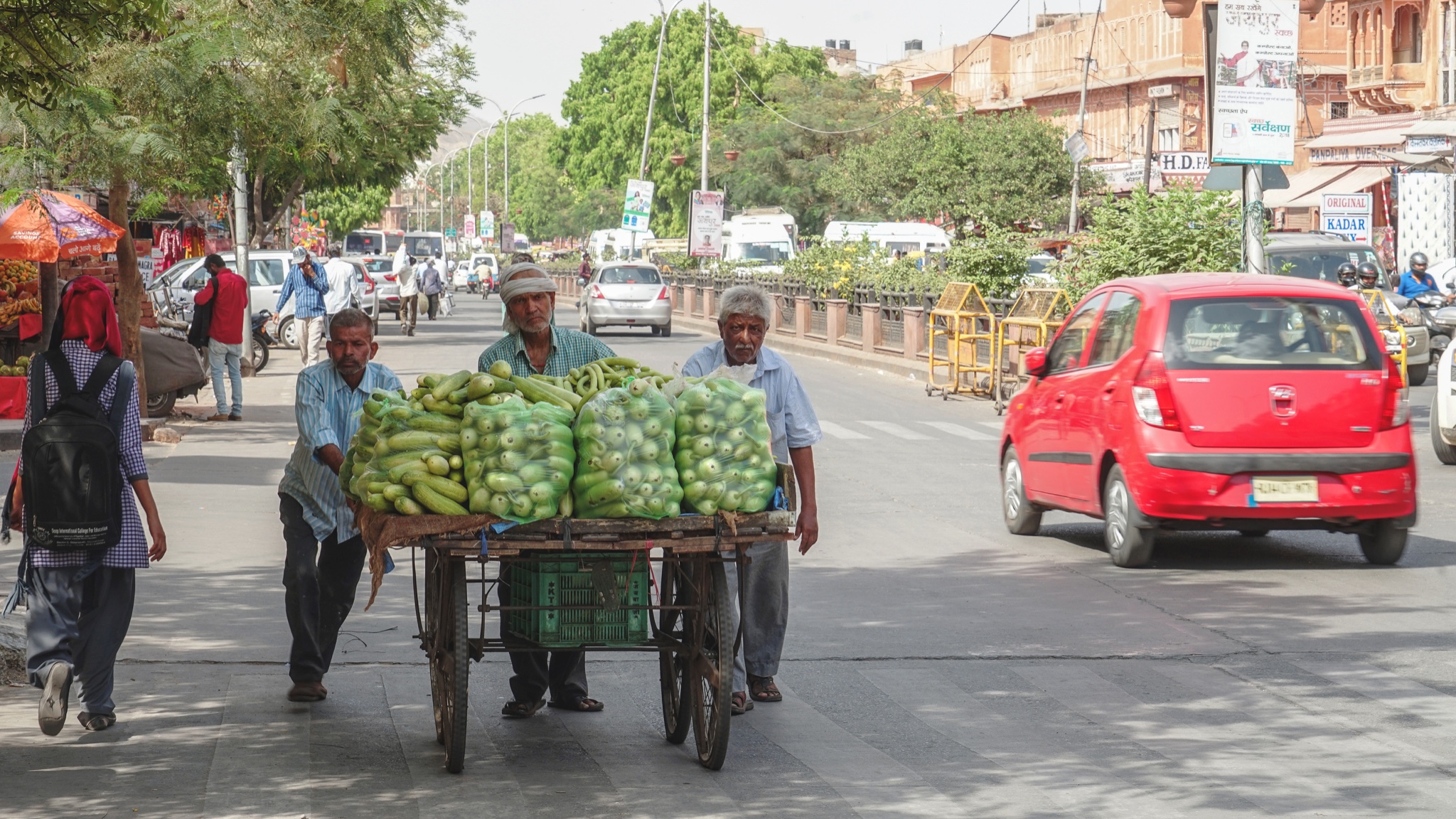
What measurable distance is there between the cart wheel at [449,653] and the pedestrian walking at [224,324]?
1360 cm

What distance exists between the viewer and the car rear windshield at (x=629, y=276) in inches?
1526

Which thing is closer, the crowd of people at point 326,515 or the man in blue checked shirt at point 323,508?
the crowd of people at point 326,515

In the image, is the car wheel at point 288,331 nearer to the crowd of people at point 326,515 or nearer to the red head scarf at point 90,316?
the crowd of people at point 326,515

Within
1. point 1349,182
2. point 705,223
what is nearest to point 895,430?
point 705,223

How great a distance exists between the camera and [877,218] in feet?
209

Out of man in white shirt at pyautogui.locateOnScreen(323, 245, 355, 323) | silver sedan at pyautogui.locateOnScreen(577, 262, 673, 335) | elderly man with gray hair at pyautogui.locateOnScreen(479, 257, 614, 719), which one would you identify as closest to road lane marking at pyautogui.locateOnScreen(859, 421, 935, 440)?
man in white shirt at pyautogui.locateOnScreen(323, 245, 355, 323)

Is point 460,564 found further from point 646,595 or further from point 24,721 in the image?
point 24,721

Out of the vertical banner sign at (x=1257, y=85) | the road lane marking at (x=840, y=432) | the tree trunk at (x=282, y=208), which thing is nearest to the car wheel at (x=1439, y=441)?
the vertical banner sign at (x=1257, y=85)

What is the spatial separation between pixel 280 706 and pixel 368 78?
1167cm

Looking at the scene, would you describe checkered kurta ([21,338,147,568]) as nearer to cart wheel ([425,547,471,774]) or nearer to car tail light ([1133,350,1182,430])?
cart wheel ([425,547,471,774])

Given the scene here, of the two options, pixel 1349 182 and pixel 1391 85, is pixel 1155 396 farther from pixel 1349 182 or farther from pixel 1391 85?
pixel 1391 85

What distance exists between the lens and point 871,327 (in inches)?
1223

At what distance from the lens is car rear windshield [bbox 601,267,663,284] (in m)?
38.8

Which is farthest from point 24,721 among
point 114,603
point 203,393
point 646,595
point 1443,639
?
point 203,393
